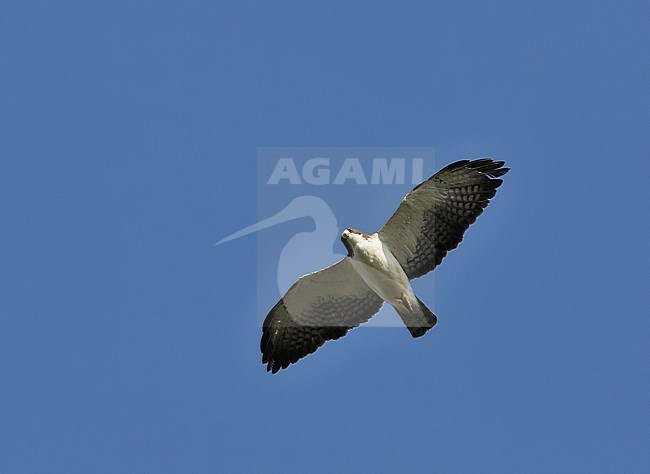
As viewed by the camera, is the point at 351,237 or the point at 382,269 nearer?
the point at 351,237

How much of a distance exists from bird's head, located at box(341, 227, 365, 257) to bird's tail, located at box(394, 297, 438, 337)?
4.22ft

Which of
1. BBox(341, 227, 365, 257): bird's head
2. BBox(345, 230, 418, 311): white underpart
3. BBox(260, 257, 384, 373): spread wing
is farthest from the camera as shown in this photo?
BBox(260, 257, 384, 373): spread wing

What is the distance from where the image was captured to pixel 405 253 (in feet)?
57.7

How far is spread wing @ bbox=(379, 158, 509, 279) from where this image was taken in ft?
55.7

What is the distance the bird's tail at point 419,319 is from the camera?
17.1m

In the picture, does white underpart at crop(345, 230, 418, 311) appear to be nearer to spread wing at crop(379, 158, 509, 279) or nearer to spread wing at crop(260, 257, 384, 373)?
spread wing at crop(379, 158, 509, 279)

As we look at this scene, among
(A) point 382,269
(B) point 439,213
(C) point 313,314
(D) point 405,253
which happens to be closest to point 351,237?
(A) point 382,269

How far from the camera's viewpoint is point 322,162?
1819 cm

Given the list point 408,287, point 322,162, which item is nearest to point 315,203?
point 322,162

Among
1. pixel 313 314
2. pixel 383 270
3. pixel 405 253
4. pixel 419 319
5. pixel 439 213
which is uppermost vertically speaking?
pixel 439 213

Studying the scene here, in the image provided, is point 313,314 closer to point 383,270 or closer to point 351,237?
point 383,270

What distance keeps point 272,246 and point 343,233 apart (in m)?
1.83

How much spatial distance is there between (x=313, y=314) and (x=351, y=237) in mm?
2196

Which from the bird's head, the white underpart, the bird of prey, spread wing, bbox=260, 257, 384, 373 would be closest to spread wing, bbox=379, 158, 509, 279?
the bird of prey
